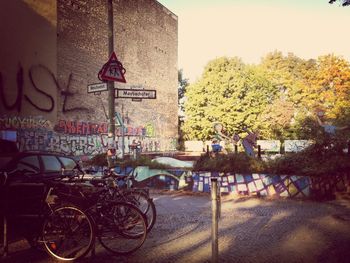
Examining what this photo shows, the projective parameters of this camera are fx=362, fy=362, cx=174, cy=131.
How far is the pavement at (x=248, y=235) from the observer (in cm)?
537

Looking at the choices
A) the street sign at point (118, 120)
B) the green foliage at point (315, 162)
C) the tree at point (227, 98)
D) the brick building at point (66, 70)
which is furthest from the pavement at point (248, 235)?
the tree at point (227, 98)

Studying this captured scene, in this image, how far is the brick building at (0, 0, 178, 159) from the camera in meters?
19.9

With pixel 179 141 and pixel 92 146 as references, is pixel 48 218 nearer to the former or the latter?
pixel 92 146

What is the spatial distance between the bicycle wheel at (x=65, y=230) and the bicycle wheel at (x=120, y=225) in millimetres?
375

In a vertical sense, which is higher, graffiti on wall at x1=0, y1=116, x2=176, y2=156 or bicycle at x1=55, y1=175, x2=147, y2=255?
graffiti on wall at x1=0, y1=116, x2=176, y2=156

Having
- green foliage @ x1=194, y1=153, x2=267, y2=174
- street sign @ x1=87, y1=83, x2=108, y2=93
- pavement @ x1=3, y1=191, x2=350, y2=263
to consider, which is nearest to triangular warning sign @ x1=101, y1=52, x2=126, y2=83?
street sign @ x1=87, y1=83, x2=108, y2=93

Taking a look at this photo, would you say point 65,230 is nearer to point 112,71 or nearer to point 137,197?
point 137,197

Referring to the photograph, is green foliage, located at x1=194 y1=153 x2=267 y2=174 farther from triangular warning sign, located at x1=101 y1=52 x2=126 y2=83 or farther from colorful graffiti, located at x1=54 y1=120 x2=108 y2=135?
colorful graffiti, located at x1=54 y1=120 x2=108 y2=135

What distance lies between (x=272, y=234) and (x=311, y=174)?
483 centimetres

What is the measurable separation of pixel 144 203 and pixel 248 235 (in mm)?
2021

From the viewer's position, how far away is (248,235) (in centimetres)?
669

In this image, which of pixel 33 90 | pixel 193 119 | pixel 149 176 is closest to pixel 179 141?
pixel 193 119

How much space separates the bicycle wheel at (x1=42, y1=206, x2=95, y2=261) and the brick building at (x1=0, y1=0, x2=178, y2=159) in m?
15.5

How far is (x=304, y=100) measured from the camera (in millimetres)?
41312
